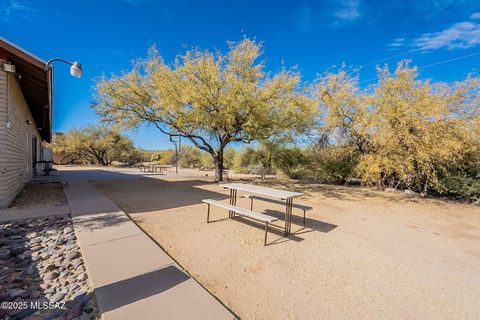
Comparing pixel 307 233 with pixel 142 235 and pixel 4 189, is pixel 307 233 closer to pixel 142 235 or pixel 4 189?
pixel 142 235

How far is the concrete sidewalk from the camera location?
6.38 feet

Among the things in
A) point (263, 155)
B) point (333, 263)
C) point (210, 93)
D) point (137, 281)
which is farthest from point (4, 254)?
point (263, 155)

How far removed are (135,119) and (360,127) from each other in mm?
11225

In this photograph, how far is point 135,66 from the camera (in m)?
10.2

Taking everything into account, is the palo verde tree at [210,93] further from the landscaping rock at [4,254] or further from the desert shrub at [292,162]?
the landscaping rock at [4,254]

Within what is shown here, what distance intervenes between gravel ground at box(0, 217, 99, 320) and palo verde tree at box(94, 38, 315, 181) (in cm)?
687

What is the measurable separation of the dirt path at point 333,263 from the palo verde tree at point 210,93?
17.3ft

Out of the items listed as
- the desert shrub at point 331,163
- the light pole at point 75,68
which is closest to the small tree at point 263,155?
the desert shrub at point 331,163

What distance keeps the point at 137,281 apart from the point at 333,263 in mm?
2712

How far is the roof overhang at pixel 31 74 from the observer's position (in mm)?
4711

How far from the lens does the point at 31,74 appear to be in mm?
6047

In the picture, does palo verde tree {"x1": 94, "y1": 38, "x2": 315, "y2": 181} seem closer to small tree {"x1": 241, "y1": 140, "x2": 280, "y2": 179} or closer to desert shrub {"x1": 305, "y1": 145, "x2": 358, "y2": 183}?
desert shrub {"x1": 305, "y1": 145, "x2": 358, "y2": 183}

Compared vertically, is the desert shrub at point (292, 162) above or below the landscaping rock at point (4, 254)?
above

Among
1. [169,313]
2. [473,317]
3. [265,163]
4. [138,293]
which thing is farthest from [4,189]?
[265,163]
